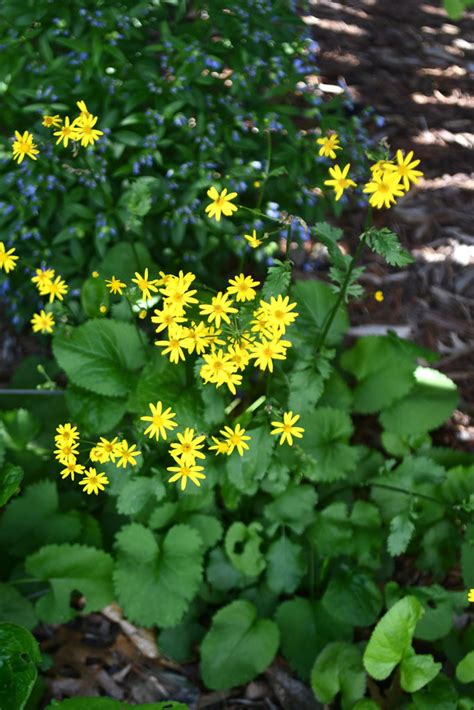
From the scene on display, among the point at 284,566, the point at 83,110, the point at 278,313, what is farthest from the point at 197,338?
the point at 284,566

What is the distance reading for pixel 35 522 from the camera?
8.66ft

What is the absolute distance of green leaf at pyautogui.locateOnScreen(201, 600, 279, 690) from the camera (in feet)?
7.98

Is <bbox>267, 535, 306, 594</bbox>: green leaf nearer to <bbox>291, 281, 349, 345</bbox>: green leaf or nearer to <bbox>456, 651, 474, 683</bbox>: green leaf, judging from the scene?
<bbox>456, 651, 474, 683</bbox>: green leaf

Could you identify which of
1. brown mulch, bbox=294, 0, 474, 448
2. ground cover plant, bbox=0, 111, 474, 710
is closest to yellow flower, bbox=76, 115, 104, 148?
ground cover plant, bbox=0, 111, 474, 710

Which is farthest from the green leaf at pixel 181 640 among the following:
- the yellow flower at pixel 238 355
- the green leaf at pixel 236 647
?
the yellow flower at pixel 238 355

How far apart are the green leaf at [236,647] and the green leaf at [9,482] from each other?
816 millimetres

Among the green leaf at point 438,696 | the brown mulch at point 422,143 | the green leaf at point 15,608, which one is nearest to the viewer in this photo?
the green leaf at point 438,696

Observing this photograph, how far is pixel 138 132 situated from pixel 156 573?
1.63 m

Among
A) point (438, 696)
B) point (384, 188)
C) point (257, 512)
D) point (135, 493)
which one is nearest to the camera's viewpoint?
point (384, 188)

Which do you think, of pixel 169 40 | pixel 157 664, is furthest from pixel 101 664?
pixel 169 40

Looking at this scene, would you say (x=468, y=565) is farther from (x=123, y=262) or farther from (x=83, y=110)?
(x=83, y=110)

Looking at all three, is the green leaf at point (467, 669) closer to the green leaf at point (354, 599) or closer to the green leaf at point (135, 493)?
the green leaf at point (354, 599)

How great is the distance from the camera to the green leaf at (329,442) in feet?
8.32

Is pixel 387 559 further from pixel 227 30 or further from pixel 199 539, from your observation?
pixel 227 30
